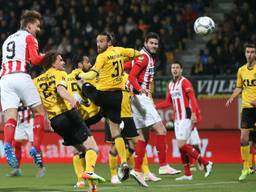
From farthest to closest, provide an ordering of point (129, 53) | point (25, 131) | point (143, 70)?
point (25, 131), point (143, 70), point (129, 53)

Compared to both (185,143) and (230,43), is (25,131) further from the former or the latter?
(230,43)

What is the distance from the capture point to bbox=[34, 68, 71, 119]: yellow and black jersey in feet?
34.9

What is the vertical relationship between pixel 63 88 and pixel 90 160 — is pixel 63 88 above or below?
above

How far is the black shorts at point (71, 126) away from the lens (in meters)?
10.5

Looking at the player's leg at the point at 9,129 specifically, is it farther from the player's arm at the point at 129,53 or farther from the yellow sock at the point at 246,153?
the yellow sock at the point at 246,153

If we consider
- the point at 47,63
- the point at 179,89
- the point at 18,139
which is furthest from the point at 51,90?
the point at 18,139

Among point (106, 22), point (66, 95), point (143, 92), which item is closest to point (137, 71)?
point (143, 92)

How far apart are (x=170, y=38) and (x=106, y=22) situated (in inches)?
86.4

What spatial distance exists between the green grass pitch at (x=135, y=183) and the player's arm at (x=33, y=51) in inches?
72.5

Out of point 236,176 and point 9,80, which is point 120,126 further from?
point 236,176

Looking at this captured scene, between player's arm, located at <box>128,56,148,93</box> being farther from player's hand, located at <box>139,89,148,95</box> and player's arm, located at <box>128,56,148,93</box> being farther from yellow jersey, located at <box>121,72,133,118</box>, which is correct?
yellow jersey, located at <box>121,72,133,118</box>

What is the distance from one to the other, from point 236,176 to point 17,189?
4.28m

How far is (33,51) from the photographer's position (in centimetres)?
1105

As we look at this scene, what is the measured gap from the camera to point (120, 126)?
39.6 ft
